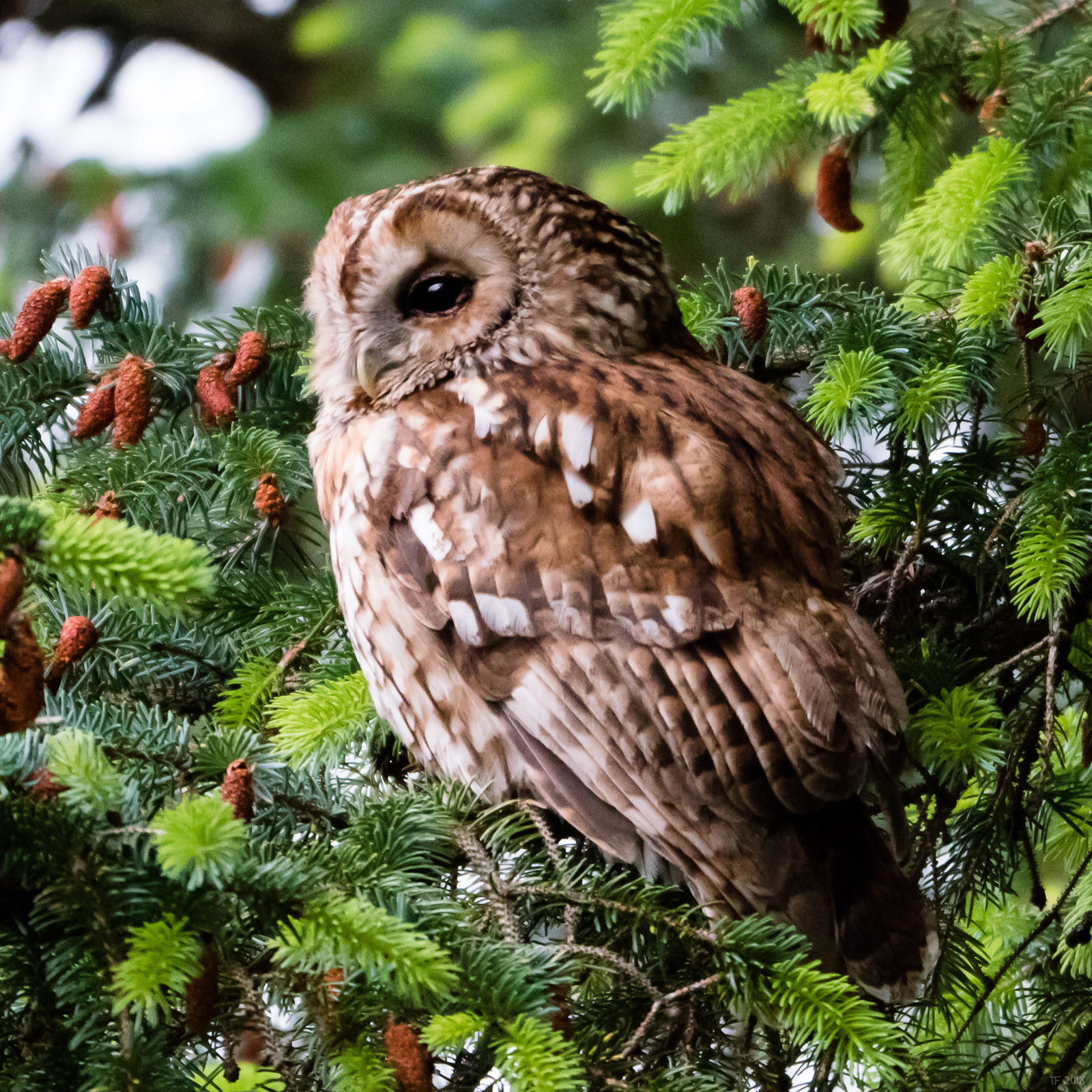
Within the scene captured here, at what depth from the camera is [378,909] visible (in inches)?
32.1

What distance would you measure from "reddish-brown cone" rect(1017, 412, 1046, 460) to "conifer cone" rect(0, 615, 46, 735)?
1246 mm

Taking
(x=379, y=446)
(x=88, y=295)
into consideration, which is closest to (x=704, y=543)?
(x=379, y=446)

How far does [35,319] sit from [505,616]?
753mm

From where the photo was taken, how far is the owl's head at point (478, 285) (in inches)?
60.7

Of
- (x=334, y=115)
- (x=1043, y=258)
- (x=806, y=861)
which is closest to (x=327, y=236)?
(x=1043, y=258)

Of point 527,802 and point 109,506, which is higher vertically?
point 109,506

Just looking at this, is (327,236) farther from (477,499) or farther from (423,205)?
(477,499)

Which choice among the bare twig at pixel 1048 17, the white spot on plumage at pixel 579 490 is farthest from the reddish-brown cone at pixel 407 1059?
the bare twig at pixel 1048 17

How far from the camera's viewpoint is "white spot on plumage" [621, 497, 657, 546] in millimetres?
1303

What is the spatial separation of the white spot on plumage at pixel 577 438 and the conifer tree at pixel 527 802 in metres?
0.31

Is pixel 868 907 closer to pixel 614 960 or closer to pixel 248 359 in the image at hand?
pixel 614 960

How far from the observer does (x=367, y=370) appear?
5.10ft

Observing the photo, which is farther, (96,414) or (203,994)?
(96,414)

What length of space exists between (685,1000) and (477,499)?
2.04ft
